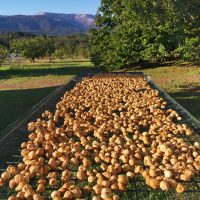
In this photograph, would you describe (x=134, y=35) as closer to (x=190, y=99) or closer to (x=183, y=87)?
(x=183, y=87)

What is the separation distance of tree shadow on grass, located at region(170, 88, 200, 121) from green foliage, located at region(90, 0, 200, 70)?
17.1ft

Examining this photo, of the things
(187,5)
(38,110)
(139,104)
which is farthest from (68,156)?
(187,5)

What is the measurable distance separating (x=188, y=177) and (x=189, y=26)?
1635 centimetres

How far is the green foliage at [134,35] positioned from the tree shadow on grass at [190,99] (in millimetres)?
5208

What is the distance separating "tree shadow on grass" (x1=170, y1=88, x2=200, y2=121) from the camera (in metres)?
10.5

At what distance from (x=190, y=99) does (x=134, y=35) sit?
13964 mm

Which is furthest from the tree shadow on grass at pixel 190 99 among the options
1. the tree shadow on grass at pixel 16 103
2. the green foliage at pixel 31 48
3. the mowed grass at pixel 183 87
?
the green foliage at pixel 31 48

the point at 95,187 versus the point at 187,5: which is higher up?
the point at 187,5

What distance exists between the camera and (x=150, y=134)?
5352mm

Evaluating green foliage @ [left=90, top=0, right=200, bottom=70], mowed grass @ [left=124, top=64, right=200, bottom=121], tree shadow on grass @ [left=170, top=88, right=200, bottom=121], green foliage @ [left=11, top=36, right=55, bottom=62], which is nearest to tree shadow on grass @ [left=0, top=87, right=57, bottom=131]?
tree shadow on grass @ [left=170, top=88, right=200, bottom=121]

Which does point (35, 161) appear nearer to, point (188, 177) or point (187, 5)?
point (188, 177)

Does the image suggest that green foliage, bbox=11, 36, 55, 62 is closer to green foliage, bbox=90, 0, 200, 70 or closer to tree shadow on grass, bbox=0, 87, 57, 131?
green foliage, bbox=90, 0, 200, 70

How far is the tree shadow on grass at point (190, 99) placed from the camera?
1053 cm

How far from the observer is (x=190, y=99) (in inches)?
490
